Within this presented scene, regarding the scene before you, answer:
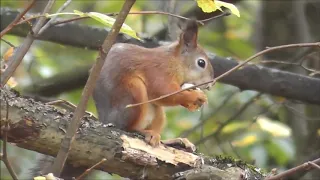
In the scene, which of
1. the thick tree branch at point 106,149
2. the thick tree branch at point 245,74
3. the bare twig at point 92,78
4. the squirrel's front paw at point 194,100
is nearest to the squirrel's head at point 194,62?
the thick tree branch at point 245,74

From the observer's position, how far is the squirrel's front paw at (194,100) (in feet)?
7.63

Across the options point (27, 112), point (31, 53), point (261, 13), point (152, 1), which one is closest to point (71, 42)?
point (31, 53)

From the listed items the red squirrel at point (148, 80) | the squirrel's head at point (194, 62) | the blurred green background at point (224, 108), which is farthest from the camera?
the blurred green background at point (224, 108)

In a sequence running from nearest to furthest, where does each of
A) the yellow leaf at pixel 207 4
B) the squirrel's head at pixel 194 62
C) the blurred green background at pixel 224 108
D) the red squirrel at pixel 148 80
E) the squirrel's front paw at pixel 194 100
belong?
the yellow leaf at pixel 207 4, the red squirrel at pixel 148 80, the squirrel's front paw at pixel 194 100, the squirrel's head at pixel 194 62, the blurred green background at pixel 224 108

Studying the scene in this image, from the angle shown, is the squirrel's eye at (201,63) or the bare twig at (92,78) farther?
the squirrel's eye at (201,63)

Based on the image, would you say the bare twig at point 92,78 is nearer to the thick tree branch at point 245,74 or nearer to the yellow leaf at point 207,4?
the yellow leaf at point 207,4

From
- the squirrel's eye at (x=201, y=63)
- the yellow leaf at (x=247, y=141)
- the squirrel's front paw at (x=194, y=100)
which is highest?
the squirrel's eye at (x=201, y=63)

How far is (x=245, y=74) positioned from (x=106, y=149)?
4.10 ft

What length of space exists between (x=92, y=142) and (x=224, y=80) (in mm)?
1232

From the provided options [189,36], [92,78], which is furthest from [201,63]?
[92,78]

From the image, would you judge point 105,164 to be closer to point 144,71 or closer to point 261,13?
point 144,71

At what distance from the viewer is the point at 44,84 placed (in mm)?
3178

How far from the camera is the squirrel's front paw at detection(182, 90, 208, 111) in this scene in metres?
2.32

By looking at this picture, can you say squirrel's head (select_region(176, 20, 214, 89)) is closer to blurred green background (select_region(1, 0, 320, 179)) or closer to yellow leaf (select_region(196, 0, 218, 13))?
blurred green background (select_region(1, 0, 320, 179))
